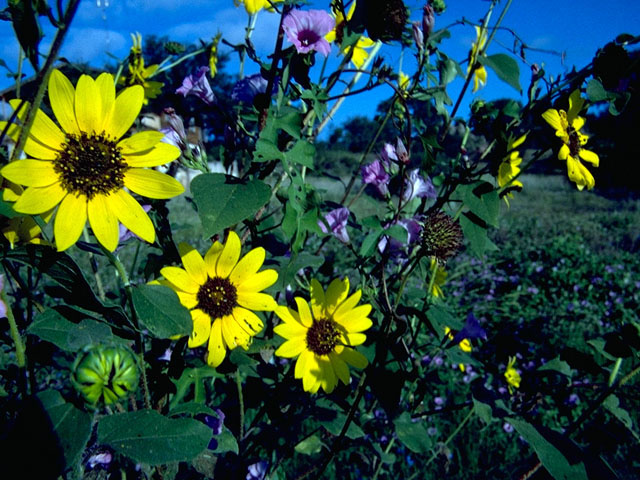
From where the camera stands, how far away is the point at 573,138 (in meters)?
1.02

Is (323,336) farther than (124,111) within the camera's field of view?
Yes

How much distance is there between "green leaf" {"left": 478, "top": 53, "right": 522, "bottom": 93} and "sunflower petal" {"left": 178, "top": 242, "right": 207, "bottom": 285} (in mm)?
684

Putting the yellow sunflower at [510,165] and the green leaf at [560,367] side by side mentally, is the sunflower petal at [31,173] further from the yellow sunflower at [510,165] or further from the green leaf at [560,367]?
the green leaf at [560,367]

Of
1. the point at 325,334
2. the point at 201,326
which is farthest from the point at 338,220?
the point at 201,326

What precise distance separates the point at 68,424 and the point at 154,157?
38cm

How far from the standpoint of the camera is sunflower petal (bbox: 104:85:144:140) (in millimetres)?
667

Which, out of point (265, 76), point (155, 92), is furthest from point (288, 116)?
point (155, 92)

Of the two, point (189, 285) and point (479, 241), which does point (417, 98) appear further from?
point (189, 285)

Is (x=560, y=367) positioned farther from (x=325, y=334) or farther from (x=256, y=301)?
(x=256, y=301)

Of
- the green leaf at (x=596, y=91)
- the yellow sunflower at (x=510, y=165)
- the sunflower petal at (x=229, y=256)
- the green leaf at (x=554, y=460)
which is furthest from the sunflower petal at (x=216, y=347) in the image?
the green leaf at (x=596, y=91)

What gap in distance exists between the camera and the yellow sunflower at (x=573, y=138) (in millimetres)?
934

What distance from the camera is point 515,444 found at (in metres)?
2.49

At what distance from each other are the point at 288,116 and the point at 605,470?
0.85 meters

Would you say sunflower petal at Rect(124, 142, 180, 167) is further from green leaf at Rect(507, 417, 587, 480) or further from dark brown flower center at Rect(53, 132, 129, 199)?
green leaf at Rect(507, 417, 587, 480)
